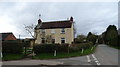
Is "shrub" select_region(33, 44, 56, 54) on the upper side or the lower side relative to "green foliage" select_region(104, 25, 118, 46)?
lower

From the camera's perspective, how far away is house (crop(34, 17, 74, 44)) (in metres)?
40.5

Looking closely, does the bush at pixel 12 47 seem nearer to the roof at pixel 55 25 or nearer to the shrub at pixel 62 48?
the shrub at pixel 62 48

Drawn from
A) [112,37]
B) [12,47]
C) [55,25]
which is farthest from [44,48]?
[112,37]

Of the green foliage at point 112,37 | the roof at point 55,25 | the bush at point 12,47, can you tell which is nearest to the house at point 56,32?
the roof at point 55,25

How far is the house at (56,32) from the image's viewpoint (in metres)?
40.5

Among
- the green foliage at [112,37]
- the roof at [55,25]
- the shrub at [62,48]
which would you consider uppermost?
the roof at [55,25]

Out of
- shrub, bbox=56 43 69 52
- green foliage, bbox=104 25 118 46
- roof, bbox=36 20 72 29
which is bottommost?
shrub, bbox=56 43 69 52

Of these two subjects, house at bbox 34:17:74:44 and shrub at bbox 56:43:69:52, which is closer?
shrub at bbox 56:43:69:52

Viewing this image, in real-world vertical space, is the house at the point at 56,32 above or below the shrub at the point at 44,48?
above

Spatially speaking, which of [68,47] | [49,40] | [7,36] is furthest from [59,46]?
[7,36]

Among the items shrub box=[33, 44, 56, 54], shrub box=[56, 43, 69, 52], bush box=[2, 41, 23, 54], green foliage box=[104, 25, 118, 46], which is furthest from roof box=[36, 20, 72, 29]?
bush box=[2, 41, 23, 54]

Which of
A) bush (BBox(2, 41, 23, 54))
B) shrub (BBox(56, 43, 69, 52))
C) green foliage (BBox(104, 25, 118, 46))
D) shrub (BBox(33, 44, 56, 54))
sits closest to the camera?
bush (BBox(2, 41, 23, 54))

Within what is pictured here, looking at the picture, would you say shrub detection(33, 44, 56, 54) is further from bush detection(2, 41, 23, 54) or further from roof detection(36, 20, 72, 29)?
roof detection(36, 20, 72, 29)

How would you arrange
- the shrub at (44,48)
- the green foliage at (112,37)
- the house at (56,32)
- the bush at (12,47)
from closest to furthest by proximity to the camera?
the bush at (12,47) < the shrub at (44,48) < the house at (56,32) < the green foliage at (112,37)
